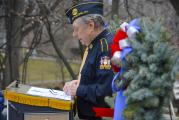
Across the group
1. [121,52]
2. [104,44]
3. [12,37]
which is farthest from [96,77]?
[12,37]

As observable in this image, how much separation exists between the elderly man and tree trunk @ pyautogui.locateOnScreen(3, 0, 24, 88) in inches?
226

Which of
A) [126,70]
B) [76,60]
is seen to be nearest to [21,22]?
[76,60]

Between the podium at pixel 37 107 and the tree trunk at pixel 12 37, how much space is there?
18.5 ft

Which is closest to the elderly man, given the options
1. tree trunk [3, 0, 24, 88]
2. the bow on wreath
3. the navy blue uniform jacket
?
the navy blue uniform jacket

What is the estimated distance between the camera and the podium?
132 inches

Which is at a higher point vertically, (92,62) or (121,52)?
(121,52)

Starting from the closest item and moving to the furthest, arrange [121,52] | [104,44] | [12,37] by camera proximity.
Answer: [121,52] < [104,44] < [12,37]

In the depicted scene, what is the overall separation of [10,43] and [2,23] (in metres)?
0.71

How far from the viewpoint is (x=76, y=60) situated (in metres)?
15.3

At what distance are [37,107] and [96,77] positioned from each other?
19.8 inches

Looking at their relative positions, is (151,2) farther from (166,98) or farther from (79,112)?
(166,98)

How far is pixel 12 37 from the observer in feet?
30.5

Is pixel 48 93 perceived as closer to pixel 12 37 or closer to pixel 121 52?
pixel 121 52

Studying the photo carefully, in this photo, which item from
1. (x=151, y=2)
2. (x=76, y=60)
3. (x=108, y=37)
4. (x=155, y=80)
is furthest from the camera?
(x=76, y=60)
